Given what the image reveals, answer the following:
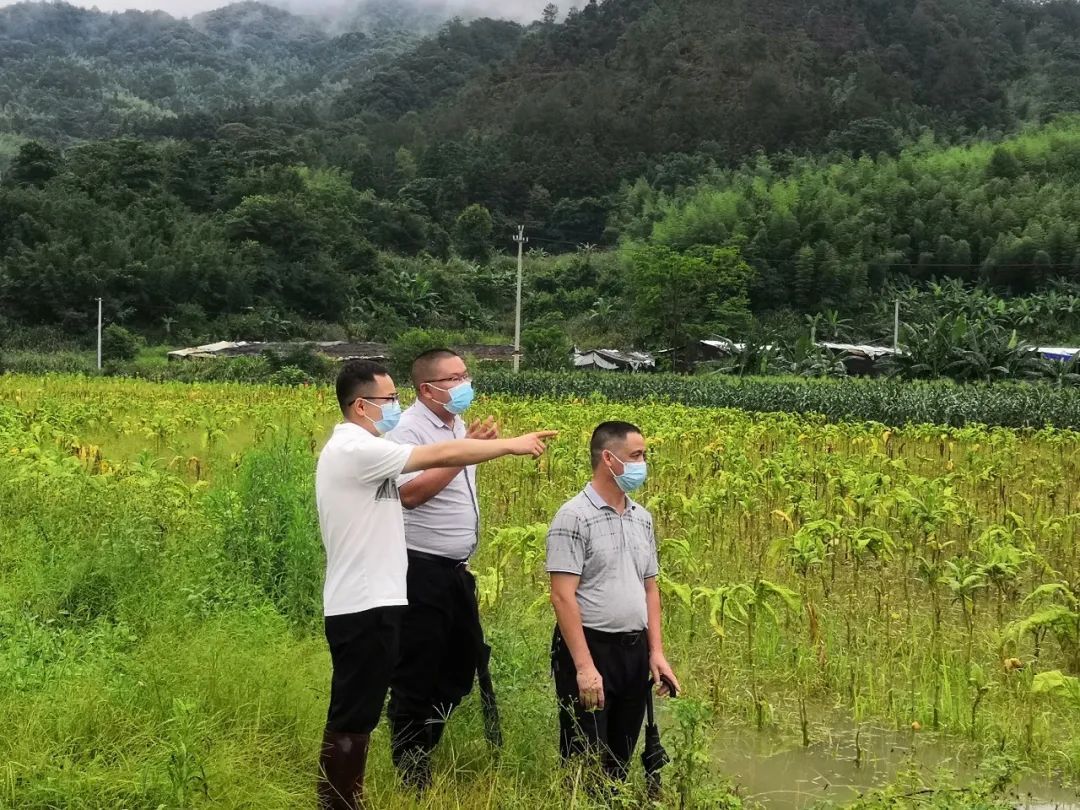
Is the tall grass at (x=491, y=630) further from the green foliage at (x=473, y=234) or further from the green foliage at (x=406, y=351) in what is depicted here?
the green foliage at (x=473, y=234)

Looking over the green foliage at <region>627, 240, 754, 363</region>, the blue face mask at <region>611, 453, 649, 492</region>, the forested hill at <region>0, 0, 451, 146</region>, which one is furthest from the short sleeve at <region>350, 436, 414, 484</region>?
the forested hill at <region>0, 0, 451, 146</region>

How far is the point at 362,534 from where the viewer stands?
112 inches

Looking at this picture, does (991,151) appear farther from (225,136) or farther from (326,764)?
(326,764)

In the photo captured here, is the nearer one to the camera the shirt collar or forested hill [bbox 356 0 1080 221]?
the shirt collar

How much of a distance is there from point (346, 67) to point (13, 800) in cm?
14761

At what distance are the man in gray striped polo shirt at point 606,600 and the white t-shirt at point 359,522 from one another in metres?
0.47

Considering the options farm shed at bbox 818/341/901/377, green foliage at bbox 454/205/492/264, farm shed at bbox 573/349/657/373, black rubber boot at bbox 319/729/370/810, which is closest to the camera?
black rubber boot at bbox 319/729/370/810

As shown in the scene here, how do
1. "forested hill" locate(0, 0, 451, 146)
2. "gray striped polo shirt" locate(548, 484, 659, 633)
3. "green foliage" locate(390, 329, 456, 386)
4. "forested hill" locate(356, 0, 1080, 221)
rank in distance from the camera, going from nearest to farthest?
"gray striped polo shirt" locate(548, 484, 659, 633) → "green foliage" locate(390, 329, 456, 386) → "forested hill" locate(356, 0, 1080, 221) → "forested hill" locate(0, 0, 451, 146)

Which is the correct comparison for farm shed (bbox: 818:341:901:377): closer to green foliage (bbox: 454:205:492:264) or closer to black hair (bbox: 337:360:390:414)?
green foliage (bbox: 454:205:492:264)

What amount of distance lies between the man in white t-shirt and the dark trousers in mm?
292

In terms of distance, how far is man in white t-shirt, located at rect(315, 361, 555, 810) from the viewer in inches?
110

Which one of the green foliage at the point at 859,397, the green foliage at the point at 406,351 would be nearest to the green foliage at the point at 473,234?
the green foliage at the point at 406,351

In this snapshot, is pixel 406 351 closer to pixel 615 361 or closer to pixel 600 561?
pixel 615 361

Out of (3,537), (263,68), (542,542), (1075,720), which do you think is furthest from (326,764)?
(263,68)
